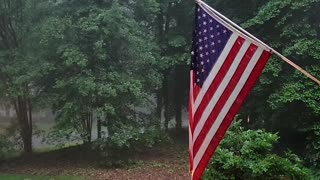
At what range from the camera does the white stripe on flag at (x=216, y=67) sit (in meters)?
4.96

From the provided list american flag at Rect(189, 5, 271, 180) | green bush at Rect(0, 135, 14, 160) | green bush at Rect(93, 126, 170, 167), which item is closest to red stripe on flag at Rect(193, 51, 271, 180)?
american flag at Rect(189, 5, 271, 180)

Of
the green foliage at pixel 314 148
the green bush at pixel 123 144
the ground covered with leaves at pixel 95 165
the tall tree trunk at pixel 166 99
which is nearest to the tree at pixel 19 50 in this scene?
the ground covered with leaves at pixel 95 165

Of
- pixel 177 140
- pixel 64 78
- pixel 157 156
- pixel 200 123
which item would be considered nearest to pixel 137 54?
pixel 64 78

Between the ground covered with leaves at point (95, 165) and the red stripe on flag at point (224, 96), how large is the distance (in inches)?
314

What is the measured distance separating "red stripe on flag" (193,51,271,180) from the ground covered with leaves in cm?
788

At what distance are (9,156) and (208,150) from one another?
40.8 ft

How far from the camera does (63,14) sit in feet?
49.1

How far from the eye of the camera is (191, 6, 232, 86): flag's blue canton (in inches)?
198

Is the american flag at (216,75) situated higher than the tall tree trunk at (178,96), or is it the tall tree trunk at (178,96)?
the american flag at (216,75)

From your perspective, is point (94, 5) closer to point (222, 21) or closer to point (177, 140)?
point (177, 140)

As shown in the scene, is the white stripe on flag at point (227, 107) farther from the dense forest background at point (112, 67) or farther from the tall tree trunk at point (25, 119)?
the tall tree trunk at point (25, 119)

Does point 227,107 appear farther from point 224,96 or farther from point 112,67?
point 112,67

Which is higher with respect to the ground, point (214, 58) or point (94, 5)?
point (214, 58)

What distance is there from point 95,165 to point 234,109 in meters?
10.6
